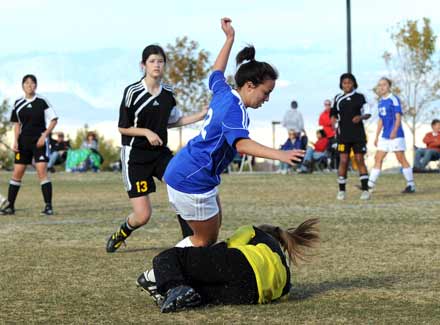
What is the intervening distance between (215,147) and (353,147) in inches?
435

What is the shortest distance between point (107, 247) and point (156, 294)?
129 inches

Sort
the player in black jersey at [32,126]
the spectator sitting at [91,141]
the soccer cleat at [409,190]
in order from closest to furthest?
the player in black jersey at [32,126] → the soccer cleat at [409,190] → the spectator sitting at [91,141]

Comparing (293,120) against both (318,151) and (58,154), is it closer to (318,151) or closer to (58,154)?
(318,151)

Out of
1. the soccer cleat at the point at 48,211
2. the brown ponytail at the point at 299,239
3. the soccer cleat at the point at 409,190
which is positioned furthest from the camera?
the soccer cleat at the point at 409,190

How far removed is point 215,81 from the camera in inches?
289

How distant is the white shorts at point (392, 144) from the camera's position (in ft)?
61.2

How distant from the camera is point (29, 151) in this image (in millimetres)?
14797

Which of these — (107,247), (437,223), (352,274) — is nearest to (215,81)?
(352,274)

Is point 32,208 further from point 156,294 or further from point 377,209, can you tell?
point 156,294

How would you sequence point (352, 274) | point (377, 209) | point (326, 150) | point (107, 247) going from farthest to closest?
1. point (326, 150)
2. point (377, 209)
3. point (107, 247)
4. point (352, 274)

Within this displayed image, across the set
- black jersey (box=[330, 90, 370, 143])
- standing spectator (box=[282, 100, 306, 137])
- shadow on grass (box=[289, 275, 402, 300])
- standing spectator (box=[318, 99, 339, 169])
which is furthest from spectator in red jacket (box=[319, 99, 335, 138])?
shadow on grass (box=[289, 275, 402, 300])

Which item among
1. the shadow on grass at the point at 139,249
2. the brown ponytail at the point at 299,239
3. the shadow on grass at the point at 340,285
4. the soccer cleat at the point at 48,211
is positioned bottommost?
the soccer cleat at the point at 48,211

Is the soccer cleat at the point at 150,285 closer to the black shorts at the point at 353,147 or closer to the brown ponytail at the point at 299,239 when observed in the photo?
the brown ponytail at the point at 299,239

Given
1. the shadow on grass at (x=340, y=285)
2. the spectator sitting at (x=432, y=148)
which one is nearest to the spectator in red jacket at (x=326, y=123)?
the spectator sitting at (x=432, y=148)
